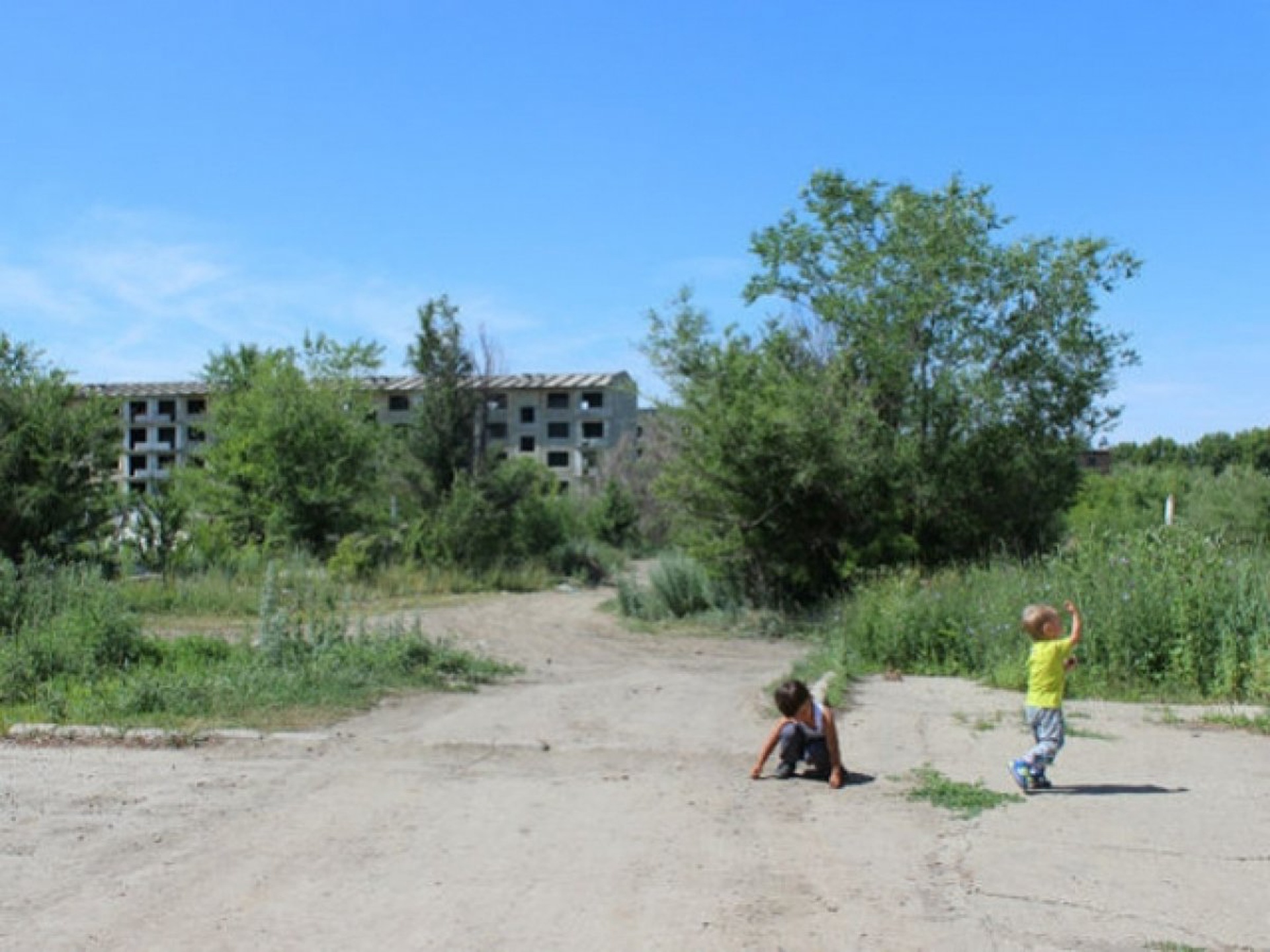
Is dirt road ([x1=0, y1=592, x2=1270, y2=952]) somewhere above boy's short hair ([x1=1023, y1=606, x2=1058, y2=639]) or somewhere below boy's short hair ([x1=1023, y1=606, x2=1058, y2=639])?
below

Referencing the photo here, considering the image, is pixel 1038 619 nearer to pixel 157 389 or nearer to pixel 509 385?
pixel 509 385

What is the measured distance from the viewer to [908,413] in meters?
21.7

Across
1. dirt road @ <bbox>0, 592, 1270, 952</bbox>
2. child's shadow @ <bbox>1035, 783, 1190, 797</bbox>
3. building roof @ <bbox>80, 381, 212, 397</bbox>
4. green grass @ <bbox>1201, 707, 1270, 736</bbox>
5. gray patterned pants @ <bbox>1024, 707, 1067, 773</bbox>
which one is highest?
building roof @ <bbox>80, 381, 212, 397</bbox>

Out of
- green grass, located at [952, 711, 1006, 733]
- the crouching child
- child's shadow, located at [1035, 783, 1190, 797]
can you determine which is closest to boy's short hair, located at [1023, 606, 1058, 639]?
child's shadow, located at [1035, 783, 1190, 797]

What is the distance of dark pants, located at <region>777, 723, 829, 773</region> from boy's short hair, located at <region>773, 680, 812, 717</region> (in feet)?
0.34

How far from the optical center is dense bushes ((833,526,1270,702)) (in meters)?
11.4

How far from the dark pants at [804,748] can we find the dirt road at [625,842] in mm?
239

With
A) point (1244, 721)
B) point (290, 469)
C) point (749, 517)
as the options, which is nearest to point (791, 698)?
point (1244, 721)

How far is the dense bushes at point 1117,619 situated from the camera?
1137 cm

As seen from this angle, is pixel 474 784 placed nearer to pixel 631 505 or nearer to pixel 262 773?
pixel 262 773

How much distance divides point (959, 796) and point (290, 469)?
2786cm

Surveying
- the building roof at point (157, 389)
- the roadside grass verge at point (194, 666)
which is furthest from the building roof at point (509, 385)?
the roadside grass verge at point (194, 666)

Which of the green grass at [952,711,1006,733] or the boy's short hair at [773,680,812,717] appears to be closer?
the boy's short hair at [773,680,812,717]

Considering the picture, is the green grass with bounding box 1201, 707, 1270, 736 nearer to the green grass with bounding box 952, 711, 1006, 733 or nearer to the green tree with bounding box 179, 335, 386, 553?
the green grass with bounding box 952, 711, 1006, 733
